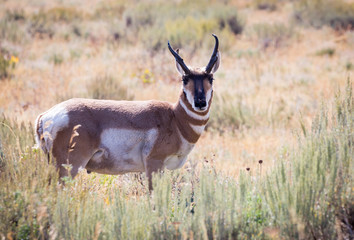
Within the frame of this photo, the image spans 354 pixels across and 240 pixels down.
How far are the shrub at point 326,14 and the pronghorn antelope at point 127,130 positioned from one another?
1603 centimetres

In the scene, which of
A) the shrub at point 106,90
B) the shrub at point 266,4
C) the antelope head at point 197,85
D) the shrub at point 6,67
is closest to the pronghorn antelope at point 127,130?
the antelope head at point 197,85

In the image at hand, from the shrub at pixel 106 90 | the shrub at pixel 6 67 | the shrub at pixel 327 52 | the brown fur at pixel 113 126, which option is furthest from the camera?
the shrub at pixel 327 52

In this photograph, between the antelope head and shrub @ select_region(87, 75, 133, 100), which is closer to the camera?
the antelope head

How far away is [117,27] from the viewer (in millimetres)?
20219

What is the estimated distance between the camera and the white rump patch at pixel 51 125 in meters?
5.12

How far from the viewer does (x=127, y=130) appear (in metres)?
5.37

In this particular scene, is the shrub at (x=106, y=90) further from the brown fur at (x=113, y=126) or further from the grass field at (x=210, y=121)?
the brown fur at (x=113, y=126)

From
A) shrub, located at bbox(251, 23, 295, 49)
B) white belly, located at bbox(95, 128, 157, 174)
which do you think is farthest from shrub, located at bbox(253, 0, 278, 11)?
white belly, located at bbox(95, 128, 157, 174)

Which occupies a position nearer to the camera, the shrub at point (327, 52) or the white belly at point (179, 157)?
the white belly at point (179, 157)

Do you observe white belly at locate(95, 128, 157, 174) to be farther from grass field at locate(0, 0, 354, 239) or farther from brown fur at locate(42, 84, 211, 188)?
grass field at locate(0, 0, 354, 239)

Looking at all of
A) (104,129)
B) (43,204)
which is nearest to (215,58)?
(104,129)

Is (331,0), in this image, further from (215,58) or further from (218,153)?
(215,58)

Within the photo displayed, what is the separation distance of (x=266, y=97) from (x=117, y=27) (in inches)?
423

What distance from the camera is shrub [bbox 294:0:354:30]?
21406mm
